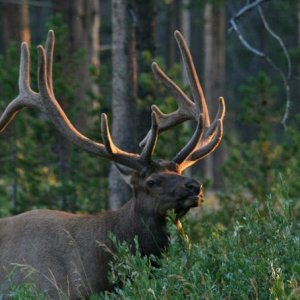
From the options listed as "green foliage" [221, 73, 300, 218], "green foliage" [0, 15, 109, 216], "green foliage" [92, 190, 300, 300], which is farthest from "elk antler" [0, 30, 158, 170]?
"green foliage" [221, 73, 300, 218]

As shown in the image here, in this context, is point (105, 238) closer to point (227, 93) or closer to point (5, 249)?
point (5, 249)

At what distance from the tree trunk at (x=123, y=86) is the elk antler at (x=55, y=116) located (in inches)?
95.3

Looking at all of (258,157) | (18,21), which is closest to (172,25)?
(18,21)

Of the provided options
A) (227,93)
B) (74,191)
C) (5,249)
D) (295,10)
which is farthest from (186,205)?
(227,93)

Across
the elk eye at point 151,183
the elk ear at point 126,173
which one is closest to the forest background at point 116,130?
the elk ear at point 126,173

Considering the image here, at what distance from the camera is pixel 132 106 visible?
12664mm

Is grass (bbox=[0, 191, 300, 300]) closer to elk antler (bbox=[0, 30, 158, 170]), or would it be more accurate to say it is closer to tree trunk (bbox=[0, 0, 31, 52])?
elk antler (bbox=[0, 30, 158, 170])

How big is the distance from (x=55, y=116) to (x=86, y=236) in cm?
110

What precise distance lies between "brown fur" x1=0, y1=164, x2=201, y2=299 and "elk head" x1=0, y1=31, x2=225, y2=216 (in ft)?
0.04

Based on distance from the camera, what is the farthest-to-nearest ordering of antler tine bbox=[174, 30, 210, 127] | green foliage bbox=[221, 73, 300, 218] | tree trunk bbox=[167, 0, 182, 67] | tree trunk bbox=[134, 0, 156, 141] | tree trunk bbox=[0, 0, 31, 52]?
tree trunk bbox=[167, 0, 182, 67] → tree trunk bbox=[0, 0, 31, 52] → green foliage bbox=[221, 73, 300, 218] → tree trunk bbox=[134, 0, 156, 141] → antler tine bbox=[174, 30, 210, 127]

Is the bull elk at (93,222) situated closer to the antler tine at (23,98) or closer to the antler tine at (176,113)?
the antler tine at (23,98)

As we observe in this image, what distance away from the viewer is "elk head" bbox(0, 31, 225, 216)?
917 centimetres

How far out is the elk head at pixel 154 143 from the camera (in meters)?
9.17

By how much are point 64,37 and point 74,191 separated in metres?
1.90
